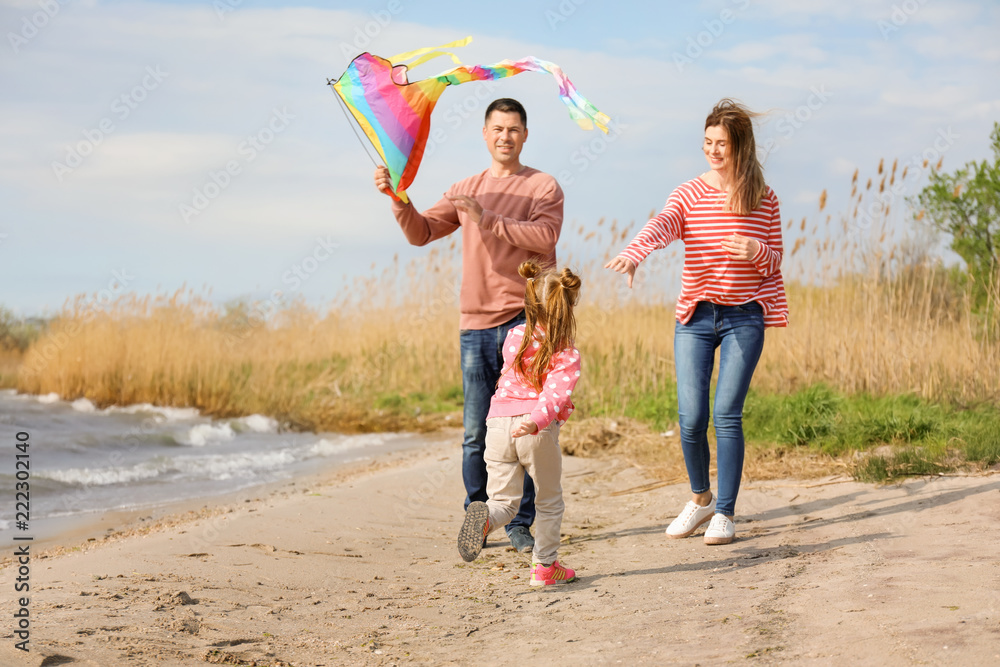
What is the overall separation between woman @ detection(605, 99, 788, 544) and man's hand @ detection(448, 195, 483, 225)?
772 millimetres

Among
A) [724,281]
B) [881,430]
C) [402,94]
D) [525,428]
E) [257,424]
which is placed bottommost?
[257,424]

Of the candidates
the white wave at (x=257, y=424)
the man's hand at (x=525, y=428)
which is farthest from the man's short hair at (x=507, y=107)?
the white wave at (x=257, y=424)

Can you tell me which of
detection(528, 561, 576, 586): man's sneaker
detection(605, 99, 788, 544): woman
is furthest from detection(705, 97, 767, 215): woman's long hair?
detection(528, 561, 576, 586): man's sneaker

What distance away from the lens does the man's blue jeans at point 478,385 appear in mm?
4320

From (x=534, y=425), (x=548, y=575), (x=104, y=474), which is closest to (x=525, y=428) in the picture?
(x=534, y=425)

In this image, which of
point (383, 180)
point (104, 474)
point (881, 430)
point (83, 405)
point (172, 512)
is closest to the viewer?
point (383, 180)

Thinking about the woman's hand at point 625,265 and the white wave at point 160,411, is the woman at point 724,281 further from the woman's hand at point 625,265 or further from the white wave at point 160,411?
the white wave at point 160,411

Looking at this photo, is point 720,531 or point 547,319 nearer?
point 547,319

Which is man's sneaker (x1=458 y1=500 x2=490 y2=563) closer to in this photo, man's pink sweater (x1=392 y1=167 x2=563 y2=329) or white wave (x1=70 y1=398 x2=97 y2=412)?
man's pink sweater (x1=392 y1=167 x2=563 y2=329)

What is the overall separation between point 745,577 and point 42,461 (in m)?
7.15

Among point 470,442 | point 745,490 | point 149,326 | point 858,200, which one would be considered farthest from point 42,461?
→ point 858,200

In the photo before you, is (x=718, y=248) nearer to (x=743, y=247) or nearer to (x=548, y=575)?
(x=743, y=247)

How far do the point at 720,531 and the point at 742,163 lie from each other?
1.83m

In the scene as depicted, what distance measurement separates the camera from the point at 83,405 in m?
12.1
